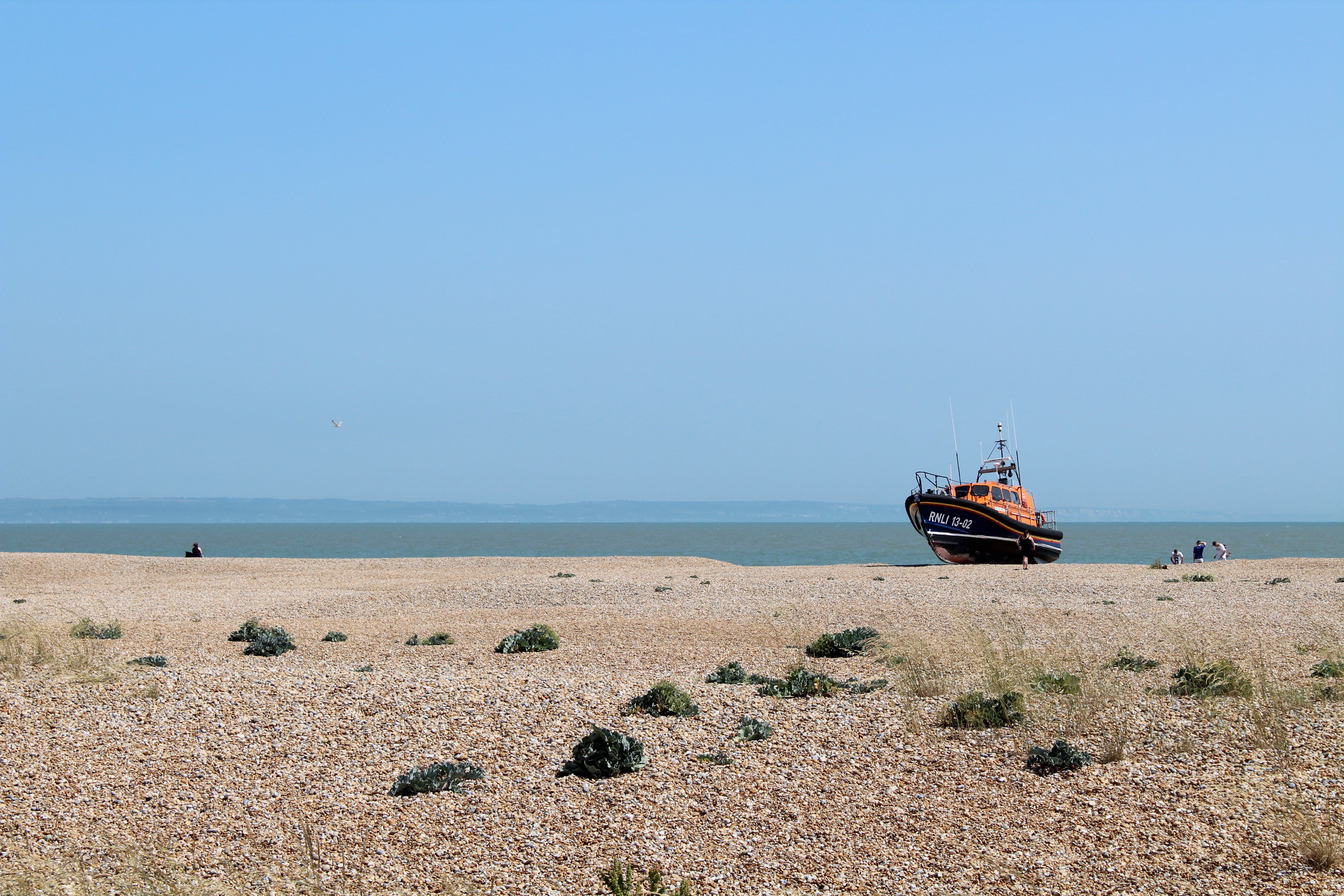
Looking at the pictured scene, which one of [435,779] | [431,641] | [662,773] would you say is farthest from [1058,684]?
[431,641]

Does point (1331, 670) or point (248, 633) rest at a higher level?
point (1331, 670)

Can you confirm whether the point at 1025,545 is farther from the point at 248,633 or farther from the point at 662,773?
the point at 662,773

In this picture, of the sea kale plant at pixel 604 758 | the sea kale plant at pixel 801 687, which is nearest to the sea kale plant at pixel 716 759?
the sea kale plant at pixel 604 758

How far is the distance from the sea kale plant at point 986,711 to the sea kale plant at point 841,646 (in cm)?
438

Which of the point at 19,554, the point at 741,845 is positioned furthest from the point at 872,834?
the point at 19,554

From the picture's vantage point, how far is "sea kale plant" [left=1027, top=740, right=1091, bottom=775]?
25.8ft

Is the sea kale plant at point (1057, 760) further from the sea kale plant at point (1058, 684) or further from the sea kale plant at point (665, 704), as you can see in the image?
the sea kale plant at point (665, 704)

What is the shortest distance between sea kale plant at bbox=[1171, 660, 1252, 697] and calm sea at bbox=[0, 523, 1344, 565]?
38511 mm

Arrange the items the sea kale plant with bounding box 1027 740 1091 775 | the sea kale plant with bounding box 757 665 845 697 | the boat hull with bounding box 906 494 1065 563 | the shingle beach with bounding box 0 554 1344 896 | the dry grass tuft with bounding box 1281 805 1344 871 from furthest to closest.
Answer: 1. the boat hull with bounding box 906 494 1065 563
2. the sea kale plant with bounding box 757 665 845 697
3. the sea kale plant with bounding box 1027 740 1091 775
4. the shingle beach with bounding box 0 554 1344 896
5. the dry grass tuft with bounding box 1281 805 1344 871

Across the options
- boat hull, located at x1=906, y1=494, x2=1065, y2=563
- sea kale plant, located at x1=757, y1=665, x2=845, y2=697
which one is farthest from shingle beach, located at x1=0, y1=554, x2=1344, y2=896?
boat hull, located at x1=906, y1=494, x2=1065, y2=563

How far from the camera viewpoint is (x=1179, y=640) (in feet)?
40.3

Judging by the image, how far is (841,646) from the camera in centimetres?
1413

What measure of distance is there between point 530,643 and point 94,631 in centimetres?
684

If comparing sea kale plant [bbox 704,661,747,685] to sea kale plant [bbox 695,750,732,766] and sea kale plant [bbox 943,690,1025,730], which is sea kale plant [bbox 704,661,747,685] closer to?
sea kale plant [bbox 943,690,1025,730]
